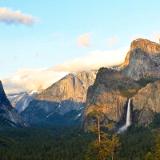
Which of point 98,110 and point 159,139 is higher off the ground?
point 98,110

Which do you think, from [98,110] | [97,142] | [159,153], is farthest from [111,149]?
[159,153]

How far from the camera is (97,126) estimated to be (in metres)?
98.0

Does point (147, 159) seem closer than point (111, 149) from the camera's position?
No

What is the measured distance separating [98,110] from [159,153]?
2871cm

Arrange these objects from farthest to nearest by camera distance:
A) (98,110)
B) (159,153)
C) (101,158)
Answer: (159,153) < (101,158) < (98,110)

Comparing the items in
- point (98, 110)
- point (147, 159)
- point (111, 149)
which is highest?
point (98, 110)

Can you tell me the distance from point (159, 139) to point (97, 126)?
2361cm

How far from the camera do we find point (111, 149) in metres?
98.3

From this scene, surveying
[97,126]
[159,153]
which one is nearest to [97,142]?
[97,126]

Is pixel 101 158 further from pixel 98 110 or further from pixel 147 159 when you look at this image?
pixel 147 159

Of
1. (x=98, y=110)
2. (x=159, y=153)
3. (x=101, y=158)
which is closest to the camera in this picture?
(x=98, y=110)

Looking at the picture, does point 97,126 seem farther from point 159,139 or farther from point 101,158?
point 159,139

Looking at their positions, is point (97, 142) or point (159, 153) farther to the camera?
point (159, 153)

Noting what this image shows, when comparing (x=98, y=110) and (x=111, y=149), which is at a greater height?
(x=98, y=110)
